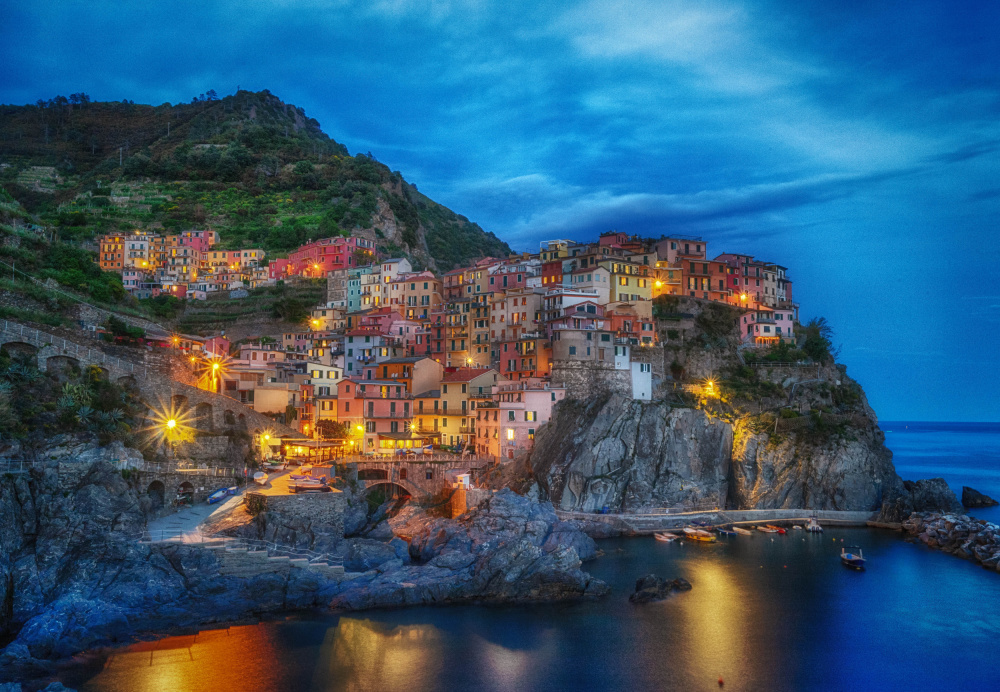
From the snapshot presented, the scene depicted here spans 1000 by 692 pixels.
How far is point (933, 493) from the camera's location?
55.6 m

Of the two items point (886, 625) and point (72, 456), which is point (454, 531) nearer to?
point (72, 456)

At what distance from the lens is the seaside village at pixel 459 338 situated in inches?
2114

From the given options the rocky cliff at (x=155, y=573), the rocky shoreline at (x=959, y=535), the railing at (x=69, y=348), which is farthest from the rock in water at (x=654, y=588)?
the railing at (x=69, y=348)

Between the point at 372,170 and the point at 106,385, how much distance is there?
80.0 m

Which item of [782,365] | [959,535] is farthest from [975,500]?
[959,535]

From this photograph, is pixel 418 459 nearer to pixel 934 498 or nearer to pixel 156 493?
pixel 156 493

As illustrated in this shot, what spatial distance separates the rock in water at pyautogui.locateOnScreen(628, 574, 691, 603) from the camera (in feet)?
118

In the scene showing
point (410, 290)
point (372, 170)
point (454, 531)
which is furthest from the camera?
point (372, 170)

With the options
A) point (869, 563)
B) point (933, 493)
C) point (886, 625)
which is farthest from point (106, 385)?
point (933, 493)

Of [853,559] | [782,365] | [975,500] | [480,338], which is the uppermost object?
[480,338]

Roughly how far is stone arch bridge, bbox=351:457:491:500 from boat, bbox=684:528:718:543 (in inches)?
582

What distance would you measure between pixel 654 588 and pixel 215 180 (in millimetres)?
103111

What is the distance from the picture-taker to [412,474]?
161 feet

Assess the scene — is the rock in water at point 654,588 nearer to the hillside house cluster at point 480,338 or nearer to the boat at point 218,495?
the hillside house cluster at point 480,338
